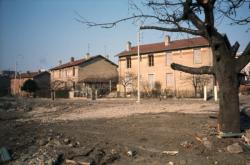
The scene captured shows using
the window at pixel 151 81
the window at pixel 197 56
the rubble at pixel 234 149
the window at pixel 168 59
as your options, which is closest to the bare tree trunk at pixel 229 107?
the rubble at pixel 234 149

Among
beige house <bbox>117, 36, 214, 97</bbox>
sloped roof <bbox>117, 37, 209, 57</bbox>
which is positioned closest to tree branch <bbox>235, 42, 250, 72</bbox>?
beige house <bbox>117, 36, 214, 97</bbox>

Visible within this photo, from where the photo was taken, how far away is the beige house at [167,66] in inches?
1842

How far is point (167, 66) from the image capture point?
5206 centimetres

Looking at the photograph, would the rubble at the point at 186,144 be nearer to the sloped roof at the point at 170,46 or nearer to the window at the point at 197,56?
the sloped roof at the point at 170,46

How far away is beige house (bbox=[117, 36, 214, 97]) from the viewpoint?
153ft

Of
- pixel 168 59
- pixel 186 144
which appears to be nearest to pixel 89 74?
pixel 168 59

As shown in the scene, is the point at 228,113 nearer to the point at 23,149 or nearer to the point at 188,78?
the point at 23,149

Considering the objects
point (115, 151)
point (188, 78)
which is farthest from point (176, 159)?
point (188, 78)

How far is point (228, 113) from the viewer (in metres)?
10.3

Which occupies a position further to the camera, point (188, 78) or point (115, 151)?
point (188, 78)

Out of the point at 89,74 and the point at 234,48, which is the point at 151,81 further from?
the point at 234,48

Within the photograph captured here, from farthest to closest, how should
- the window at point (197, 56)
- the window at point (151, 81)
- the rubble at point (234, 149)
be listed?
1. the window at point (151, 81)
2. the window at point (197, 56)
3. the rubble at point (234, 149)

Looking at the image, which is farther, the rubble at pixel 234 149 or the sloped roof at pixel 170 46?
the sloped roof at pixel 170 46

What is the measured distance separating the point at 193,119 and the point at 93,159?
252 inches
